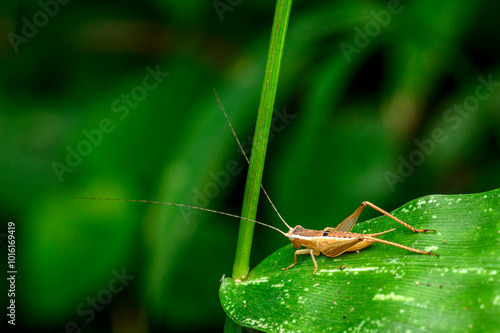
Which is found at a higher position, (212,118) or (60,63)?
(60,63)

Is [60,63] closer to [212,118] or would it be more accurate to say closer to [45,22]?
[45,22]

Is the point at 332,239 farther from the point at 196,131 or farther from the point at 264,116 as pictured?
the point at 196,131

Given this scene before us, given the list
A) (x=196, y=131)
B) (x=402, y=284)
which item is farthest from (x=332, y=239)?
(x=196, y=131)

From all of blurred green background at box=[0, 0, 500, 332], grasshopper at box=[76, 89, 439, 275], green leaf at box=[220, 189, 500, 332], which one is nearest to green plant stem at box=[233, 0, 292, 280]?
grasshopper at box=[76, 89, 439, 275]

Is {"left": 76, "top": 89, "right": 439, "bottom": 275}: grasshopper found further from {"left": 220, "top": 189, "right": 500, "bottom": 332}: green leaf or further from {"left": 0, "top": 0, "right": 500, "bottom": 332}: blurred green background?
{"left": 0, "top": 0, "right": 500, "bottom": 332}: blurred green background

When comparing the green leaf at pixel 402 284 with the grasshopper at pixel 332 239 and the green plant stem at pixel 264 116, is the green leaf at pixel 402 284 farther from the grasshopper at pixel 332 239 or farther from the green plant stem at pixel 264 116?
the green plant stem at pixel 264 116

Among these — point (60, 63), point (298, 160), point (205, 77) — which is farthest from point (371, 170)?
point (60, 63)
